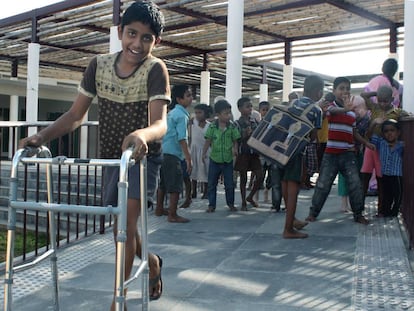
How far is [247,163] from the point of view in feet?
23.6

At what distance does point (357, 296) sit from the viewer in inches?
134

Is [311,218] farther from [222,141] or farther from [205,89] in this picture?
[205,89]

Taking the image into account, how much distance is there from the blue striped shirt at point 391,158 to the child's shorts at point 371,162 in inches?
6.4

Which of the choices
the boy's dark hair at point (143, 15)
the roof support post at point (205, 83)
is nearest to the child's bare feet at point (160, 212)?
the boy's dark hair at point (143, 15)

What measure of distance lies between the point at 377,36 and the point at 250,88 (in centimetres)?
1176

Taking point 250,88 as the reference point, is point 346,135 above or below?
below

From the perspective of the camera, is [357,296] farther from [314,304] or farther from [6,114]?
[6,114]

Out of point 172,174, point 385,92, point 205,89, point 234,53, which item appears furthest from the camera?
point 205,89

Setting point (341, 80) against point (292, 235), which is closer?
point (292, 235)

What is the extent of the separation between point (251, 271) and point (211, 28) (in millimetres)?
10970

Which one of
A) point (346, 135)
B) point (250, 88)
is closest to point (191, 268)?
point (346, 135)

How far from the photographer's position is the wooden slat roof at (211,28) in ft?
38.4

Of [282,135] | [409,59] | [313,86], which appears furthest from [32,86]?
[282,135]

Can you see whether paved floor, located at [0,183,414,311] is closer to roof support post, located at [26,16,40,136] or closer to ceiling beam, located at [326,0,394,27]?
ceiling beam, located at [326,0,394,27]
